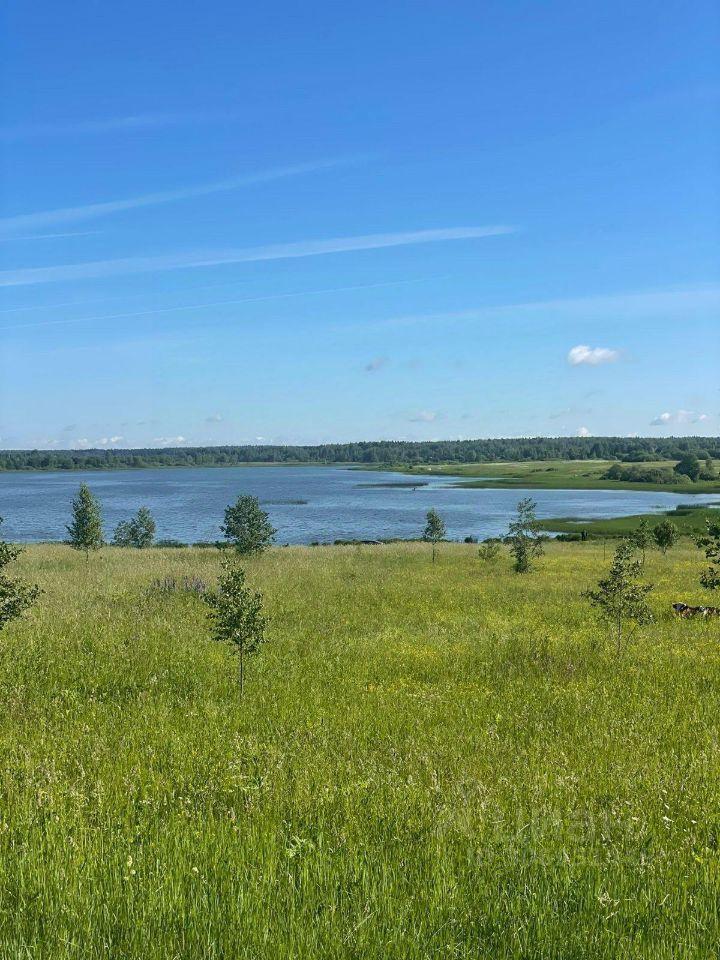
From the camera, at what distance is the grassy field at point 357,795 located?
4691mm

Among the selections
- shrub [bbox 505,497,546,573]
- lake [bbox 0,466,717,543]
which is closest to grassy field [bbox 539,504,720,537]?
lake [bbox 0,466,717,543]

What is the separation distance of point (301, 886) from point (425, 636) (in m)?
12.7

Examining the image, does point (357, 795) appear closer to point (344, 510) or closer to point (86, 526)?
point (86, 526)

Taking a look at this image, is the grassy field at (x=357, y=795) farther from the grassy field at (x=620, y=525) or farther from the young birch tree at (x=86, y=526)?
the grassy field at (x=620, y=525)

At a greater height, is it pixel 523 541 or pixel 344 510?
pixel 523 541

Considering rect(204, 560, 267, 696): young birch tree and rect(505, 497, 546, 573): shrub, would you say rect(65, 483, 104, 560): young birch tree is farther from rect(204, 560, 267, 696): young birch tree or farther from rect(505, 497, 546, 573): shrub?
rect(204, 560, 267, 696): young birch tree

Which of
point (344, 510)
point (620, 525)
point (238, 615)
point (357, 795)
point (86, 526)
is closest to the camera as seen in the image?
point (357, 795)

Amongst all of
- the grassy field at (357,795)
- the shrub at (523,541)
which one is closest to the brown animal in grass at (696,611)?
the grassy field at (357,795)

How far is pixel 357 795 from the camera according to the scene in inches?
295

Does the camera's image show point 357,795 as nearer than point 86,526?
Yes

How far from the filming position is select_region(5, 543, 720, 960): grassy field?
15.4ft

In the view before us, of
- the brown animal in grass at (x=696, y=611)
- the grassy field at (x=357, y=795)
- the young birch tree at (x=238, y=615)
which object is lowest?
the brown animal in grass at (x=696, y=611)

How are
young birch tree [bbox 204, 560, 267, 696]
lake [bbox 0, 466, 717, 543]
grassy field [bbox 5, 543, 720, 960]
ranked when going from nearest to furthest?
grassy field [bbox 5, 543, 720, 960] < young birch tree [bbox 204, 560, 267, 696] < lake [bbox 0, 466, 717, 543]

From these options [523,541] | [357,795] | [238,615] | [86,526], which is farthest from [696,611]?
[86,526]
